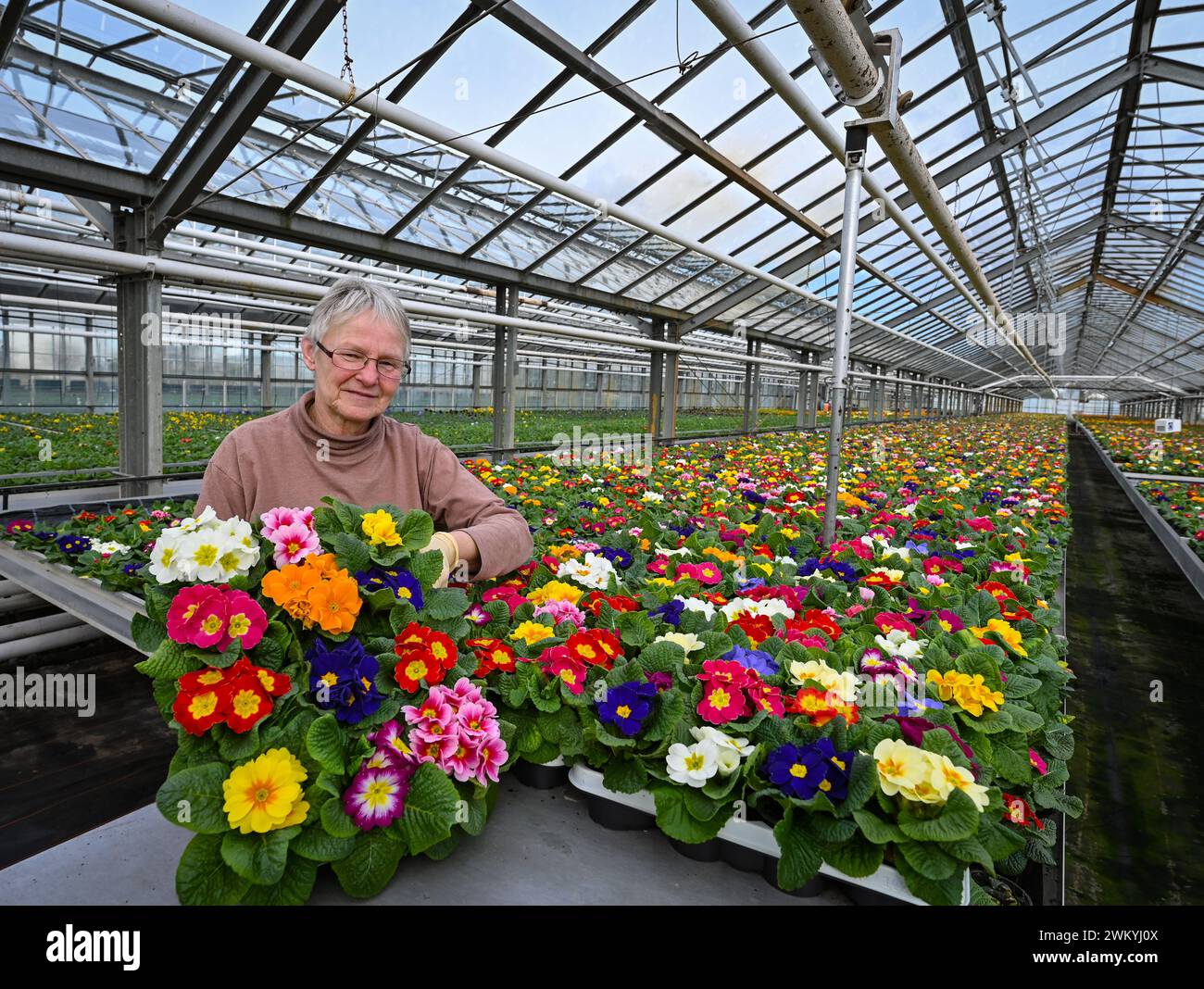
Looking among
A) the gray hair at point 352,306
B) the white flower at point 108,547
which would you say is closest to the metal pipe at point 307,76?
the gray hair at point 352,306

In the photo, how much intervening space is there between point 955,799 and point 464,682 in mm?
794

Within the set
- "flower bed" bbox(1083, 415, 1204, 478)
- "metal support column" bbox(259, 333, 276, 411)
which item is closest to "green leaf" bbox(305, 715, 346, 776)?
"flower bed" bbox(1083, 415, 1204, 478)

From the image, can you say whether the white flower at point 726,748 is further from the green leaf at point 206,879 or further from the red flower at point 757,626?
the green leaf at point 206,879

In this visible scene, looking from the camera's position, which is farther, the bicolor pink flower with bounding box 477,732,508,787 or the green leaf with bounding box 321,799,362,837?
the bicolor pink flower with bounding box 477,732,508,787

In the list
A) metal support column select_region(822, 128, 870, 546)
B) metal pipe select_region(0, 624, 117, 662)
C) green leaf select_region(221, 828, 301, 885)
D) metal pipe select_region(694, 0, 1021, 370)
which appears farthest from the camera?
metal pipe select_region(0, 624, 117, 662)

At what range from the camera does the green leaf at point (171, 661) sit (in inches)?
40.3

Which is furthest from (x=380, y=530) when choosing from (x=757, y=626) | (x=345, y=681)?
(x=757, y=626)

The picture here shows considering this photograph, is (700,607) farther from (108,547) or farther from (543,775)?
(108,547)

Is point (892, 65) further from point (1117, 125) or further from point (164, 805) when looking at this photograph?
point (1117, 125)

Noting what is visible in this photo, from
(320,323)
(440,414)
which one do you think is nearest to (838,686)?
(320,323)

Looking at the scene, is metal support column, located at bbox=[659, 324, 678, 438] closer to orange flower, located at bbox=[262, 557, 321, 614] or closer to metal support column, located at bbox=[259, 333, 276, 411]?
metal support column, located at bbox=[259, 333, 276, 411]

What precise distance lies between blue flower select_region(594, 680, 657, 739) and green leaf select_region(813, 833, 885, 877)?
1.19 ft

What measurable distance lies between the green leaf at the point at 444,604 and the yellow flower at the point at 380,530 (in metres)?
0.12

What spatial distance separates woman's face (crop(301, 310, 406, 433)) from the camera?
153 cm
